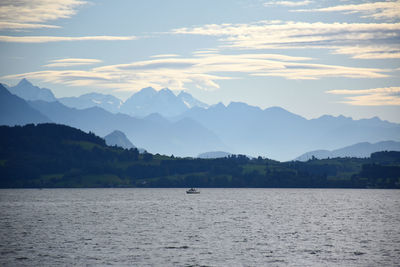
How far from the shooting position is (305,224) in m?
171

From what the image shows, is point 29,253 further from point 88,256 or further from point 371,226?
point 371,226

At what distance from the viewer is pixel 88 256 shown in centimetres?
10444

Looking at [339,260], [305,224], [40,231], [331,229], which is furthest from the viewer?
[305,224]

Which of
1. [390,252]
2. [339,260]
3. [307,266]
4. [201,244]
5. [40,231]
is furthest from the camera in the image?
[40,231]

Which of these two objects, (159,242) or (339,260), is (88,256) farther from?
(339,260)

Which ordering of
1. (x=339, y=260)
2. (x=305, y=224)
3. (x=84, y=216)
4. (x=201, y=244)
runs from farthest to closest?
(x=84, y=216), (x=305, y=224), (x=201, y=244), (x=339, y=260)

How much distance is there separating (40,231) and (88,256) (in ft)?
151

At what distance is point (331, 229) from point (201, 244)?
1936 inches

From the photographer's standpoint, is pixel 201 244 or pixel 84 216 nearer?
pixel 201 244

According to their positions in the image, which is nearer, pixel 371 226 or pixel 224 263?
pixel 224 263

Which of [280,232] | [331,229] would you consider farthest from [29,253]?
[331,229]

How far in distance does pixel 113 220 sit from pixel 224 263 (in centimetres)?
8758

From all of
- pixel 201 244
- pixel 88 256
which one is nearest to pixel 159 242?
pixel 201 244

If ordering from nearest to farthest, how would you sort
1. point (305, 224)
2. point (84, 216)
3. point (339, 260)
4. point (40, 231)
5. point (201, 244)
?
point (339, 260) → point (201, 244) → point (40, 231) → point (305, 224) → point (84, 216)
